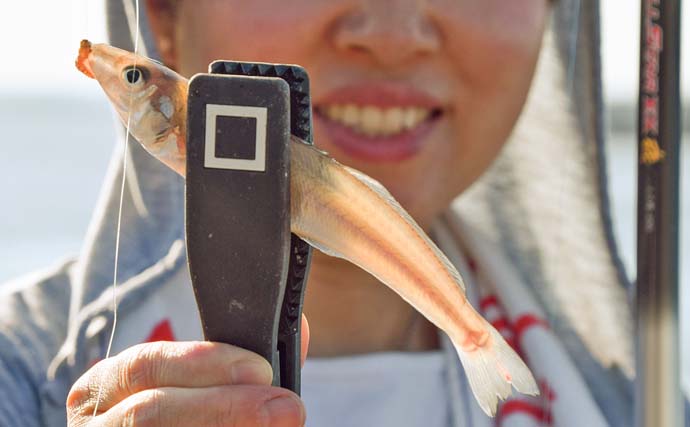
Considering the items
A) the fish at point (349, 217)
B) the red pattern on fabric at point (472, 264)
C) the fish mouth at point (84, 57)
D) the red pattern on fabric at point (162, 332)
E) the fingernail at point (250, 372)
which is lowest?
the red pattern on fabric at point (162, 332)

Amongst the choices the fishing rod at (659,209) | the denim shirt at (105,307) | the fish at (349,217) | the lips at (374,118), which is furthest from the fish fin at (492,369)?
Result: the denim shirt at (105,307)

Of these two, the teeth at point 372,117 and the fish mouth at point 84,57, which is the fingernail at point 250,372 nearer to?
the fish mouth at point 84,57

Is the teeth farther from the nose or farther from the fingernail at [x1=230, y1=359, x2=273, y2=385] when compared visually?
the fingernail at [x1=230, y1=359, x2=273, y2=385]

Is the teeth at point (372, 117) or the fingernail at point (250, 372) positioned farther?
the teeth at point (372, 117)

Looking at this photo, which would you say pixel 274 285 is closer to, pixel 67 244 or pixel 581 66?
pixel 581 66

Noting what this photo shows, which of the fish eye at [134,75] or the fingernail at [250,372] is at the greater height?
the fish eye at [134,75]

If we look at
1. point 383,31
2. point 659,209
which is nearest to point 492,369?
point 659,209
